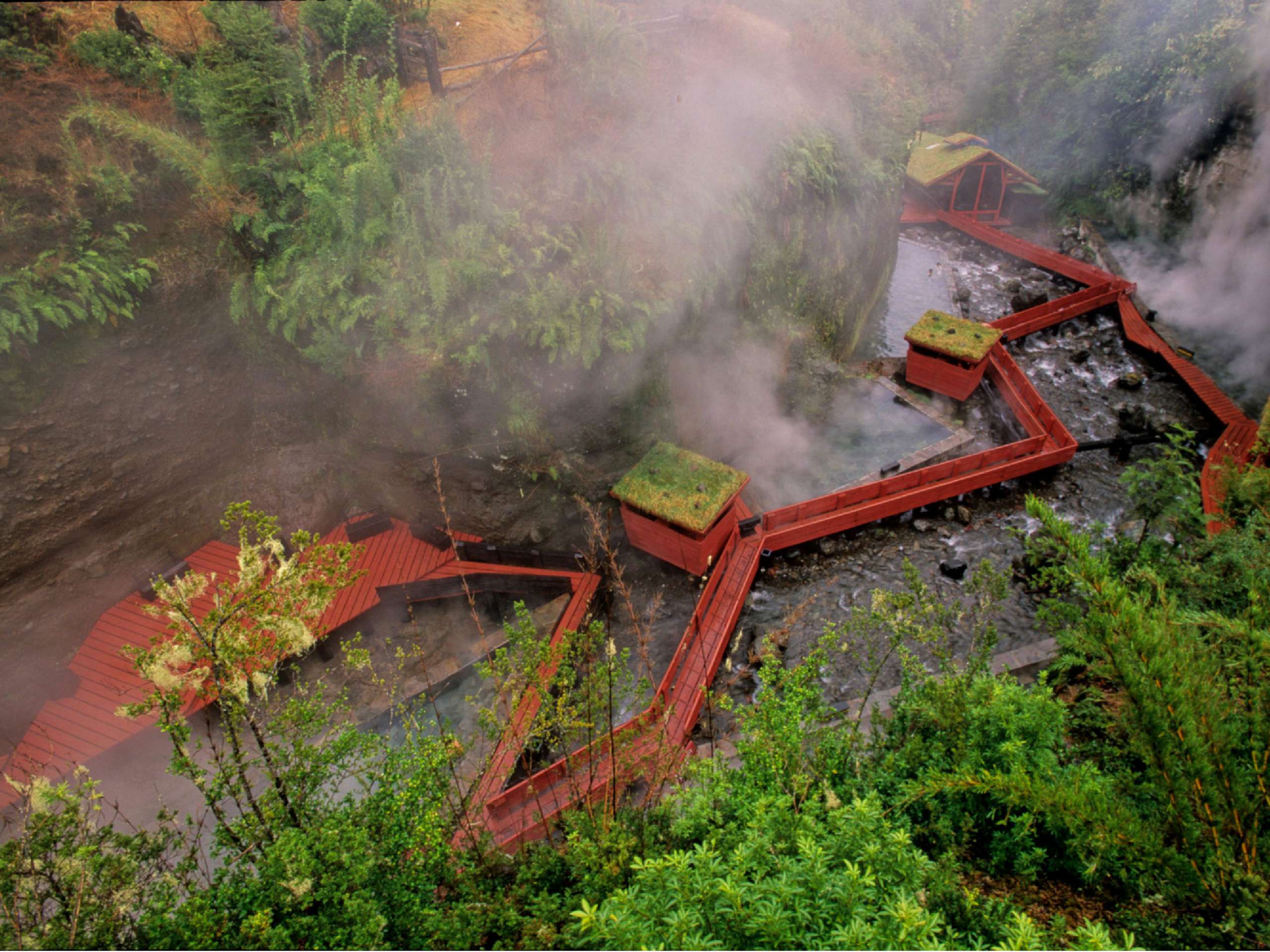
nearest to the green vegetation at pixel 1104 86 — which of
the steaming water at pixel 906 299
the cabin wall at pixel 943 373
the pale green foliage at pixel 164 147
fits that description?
the steaming water at pixel 906 299

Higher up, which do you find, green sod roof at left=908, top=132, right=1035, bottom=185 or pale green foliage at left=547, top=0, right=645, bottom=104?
pale green foliage at left=547, top=0, right=645, bottom=104

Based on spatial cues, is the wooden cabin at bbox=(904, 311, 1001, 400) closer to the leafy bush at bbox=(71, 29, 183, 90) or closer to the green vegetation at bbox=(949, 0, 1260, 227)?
the green vegetation at bbox=(949, 0, 1260, 227)

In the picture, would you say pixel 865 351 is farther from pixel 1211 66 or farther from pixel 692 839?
pixel 692 839

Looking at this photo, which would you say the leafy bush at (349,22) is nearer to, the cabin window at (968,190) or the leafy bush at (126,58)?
the leafy bush at (126,58)

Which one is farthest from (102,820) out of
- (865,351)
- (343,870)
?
(865,351)

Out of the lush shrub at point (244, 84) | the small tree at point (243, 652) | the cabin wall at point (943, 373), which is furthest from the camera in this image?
the cabin wall at point (943, 373)

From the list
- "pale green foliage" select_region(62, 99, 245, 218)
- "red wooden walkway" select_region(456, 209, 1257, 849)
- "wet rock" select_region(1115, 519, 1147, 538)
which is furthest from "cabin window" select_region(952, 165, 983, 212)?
"pale green foliage" select_region(62, 99, 245, 218)
